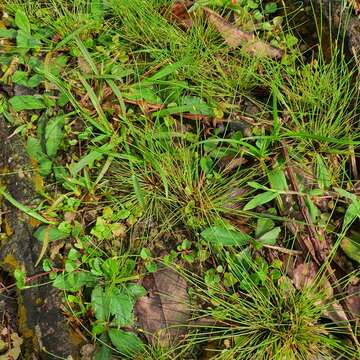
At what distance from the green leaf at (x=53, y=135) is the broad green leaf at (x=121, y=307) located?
1.76ft

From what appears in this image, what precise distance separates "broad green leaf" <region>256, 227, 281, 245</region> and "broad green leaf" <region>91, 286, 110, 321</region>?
0.50 meters

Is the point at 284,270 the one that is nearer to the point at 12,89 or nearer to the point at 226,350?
the point at 226,350

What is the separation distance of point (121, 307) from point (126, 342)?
10 centimetres

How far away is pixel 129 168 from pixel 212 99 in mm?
383

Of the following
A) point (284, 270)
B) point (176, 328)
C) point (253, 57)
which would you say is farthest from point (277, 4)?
point (176, 328)

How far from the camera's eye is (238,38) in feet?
6.34

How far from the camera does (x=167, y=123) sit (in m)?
1.77

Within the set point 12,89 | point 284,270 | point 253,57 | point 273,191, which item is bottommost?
point 284,270

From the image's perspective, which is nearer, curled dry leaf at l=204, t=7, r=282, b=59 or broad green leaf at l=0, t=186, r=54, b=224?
broad green leaf at l=0, t=186, r=54, b=224

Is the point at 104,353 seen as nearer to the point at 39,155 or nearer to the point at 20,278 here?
the point at 20,278

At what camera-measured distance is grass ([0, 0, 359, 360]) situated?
1.50 m

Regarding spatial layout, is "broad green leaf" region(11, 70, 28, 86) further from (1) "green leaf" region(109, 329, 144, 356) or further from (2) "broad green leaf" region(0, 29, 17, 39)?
(1) "green leaf" region(109, 329, 144, 356)

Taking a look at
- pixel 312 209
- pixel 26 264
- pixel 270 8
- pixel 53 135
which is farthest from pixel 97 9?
pixel 312 209

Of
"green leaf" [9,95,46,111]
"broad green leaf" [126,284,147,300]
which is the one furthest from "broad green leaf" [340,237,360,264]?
"green leaf" [9,95,46,111]
